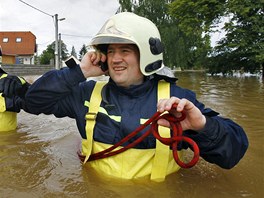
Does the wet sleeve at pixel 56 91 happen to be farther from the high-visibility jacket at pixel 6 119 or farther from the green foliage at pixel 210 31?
the green foliage at pixel 210 31

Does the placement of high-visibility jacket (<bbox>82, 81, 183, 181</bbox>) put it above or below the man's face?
below

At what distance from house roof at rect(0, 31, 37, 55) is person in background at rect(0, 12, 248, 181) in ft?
166

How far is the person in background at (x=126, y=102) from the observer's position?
1997 millimetres

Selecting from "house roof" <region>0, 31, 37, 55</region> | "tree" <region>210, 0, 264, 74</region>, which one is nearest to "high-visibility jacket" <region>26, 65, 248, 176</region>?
"tree" <region>210, 0, 264, 74</region>

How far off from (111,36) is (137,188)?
3.30 feet

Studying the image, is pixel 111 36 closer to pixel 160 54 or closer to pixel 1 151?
pixel 160 54

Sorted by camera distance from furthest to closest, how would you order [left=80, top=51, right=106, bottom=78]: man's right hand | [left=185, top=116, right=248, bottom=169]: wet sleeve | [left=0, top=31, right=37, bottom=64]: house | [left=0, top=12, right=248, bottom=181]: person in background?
1. [left=0, top=31, right=37, bottom=64]: house
2. [left=80, top=51, right=106, bottom=78]: man's right hand
3. [left=0, top=12, right=248, bottom=181]: person in background
4. [left=185, top=116, right=248, bottom=169]: wet sleeve

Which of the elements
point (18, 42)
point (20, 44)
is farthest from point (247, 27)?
point (18, 42)

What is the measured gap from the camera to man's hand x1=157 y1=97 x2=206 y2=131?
64.1 inches

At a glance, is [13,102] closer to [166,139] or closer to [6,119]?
[6,119]

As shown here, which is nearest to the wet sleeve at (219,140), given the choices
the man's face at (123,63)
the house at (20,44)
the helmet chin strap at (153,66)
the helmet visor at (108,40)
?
the helmet chin strap at (153,66)

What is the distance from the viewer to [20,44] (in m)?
50.8

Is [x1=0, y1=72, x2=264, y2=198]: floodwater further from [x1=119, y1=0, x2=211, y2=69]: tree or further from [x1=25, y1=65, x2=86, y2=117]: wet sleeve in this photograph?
[x1=119, y1=0, x2=211, y2=69]: tree

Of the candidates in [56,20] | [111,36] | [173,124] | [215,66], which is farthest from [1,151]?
[56,20]
